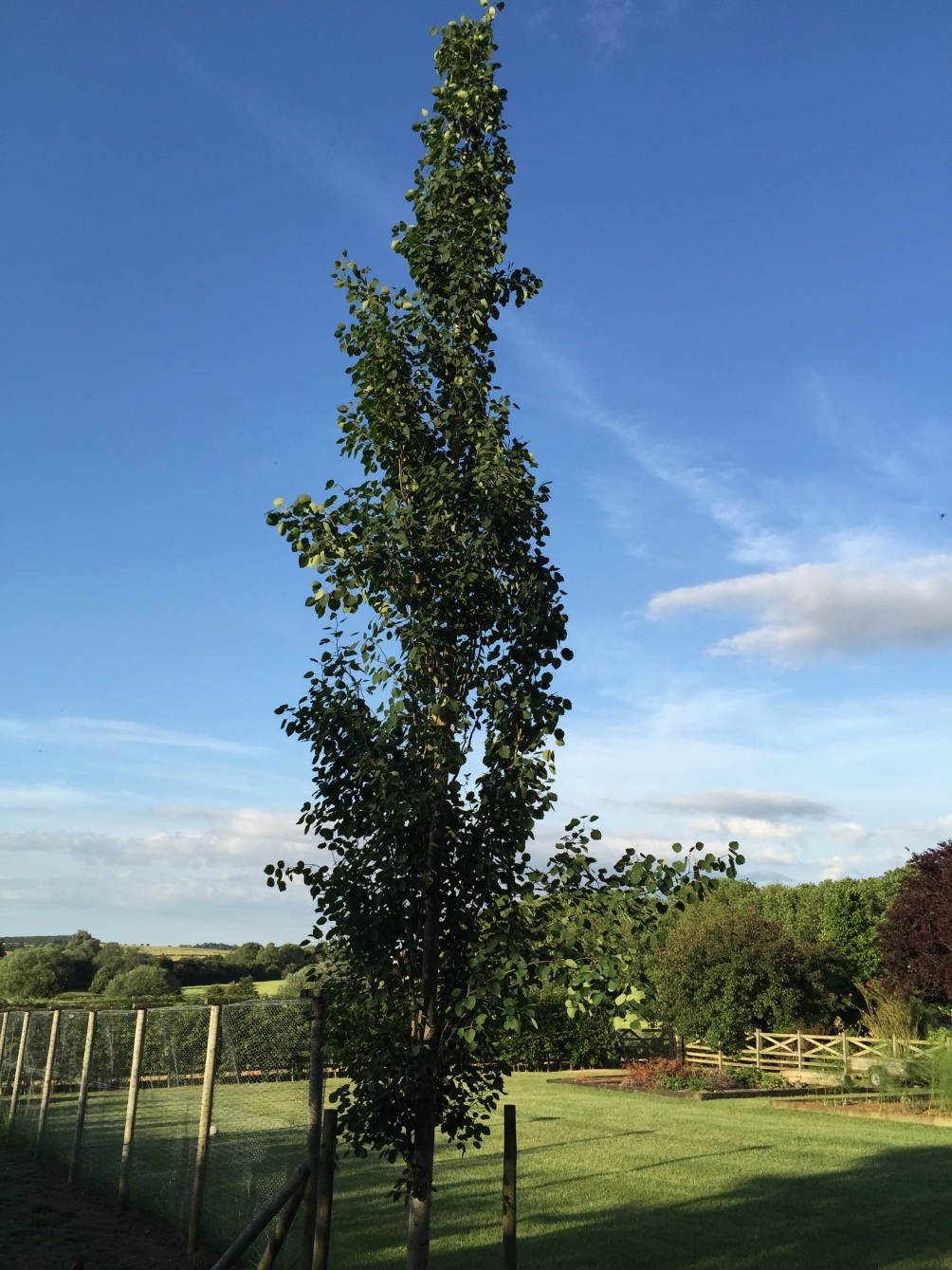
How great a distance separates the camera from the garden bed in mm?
21383

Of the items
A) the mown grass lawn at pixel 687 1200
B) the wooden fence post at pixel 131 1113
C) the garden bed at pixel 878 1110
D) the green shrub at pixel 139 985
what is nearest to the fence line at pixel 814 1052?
the garden bed at pixel 878 1110

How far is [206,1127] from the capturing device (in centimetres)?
909

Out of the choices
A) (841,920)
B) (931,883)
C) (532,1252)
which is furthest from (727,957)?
(532,1252)

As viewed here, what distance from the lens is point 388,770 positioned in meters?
5.60

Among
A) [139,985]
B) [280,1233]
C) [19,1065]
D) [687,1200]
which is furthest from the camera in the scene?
[139,985]

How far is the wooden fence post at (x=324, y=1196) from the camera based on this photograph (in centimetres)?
679

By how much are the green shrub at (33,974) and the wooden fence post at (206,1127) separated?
35.9 m

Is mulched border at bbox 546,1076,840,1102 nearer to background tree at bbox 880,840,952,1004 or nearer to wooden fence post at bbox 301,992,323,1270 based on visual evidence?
background tree at bbox 880,840,952,1004

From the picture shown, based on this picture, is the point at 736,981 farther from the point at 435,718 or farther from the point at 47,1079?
the point at 435,718

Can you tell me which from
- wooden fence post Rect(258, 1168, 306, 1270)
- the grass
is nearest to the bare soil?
the grass

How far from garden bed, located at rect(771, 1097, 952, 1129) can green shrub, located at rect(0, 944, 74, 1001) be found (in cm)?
3110

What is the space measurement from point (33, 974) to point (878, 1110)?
35.5 meters

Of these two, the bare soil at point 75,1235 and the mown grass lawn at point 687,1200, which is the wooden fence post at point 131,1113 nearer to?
the bare soil at point 75,1235

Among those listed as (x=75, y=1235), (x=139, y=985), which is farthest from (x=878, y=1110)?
(x=139, y=985)
